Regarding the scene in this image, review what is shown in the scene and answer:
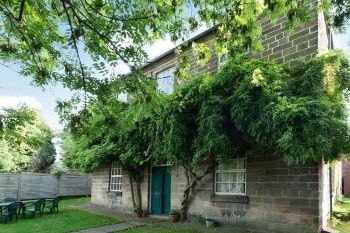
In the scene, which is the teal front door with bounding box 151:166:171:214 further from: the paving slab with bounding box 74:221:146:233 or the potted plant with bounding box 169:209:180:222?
the paving slab with bounding box 74:221:146:233

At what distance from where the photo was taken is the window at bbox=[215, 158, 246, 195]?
11.6 metres

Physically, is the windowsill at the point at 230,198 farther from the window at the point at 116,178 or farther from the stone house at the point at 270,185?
the window at the point at 116,178

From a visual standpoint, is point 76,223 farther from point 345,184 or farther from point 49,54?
point 345,184

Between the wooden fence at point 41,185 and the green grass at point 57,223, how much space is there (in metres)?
6.67

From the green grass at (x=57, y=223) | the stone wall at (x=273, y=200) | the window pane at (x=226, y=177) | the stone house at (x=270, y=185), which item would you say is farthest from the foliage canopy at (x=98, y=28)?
the green grass at (x=57, y=223)

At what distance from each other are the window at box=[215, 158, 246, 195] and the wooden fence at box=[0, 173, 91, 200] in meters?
15.7

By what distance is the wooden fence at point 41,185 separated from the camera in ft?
72.8

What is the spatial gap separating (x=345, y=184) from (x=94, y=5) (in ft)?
105

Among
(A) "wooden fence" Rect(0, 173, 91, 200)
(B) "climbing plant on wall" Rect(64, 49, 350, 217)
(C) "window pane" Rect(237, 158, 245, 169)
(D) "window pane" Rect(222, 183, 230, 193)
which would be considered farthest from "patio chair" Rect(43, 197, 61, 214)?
(C) "window pane" Rect(237, 158, 245, 169)

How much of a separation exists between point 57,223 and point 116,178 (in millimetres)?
5055

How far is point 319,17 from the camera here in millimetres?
10625

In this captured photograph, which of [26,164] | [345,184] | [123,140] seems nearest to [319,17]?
[123,140]

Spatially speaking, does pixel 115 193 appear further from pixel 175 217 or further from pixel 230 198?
pixel 230 198

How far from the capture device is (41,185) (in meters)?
24.1
